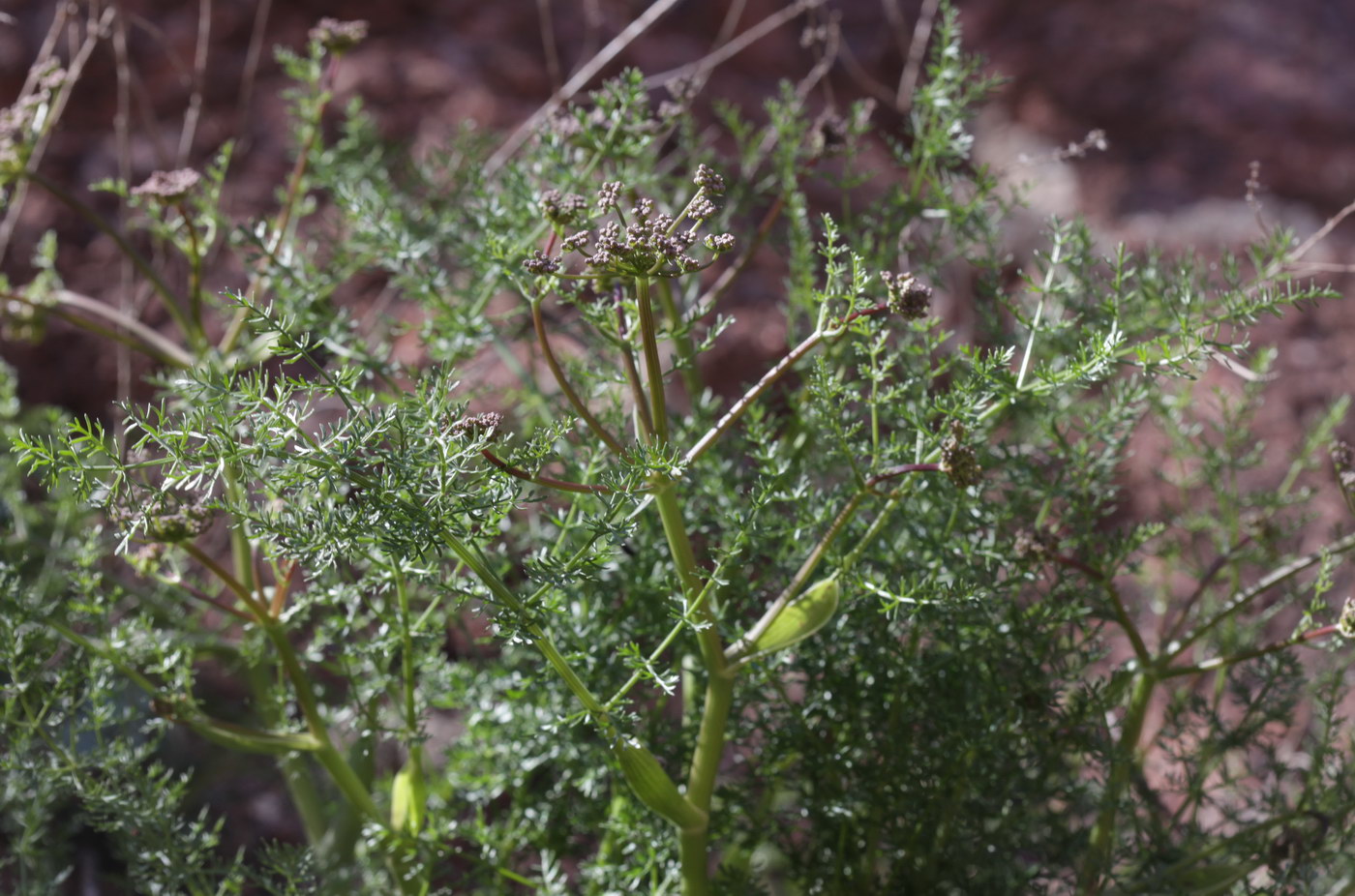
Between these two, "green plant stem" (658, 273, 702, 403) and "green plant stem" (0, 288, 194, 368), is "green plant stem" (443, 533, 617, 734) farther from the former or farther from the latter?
"green plant stem" (0, 288, 194, 368)

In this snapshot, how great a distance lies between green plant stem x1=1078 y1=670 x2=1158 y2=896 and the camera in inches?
19.7

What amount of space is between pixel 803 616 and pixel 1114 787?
0.20 m

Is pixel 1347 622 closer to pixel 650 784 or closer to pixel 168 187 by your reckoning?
pixel 650 784

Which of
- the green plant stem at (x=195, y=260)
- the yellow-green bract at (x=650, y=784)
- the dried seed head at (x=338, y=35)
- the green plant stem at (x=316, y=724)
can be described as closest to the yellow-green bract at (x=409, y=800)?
the green plant stem at (x=316, y=724)

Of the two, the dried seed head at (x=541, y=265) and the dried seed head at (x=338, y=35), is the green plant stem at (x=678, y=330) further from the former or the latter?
the dried seed head at (x=338, y=35)

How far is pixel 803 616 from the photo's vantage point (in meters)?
0.40

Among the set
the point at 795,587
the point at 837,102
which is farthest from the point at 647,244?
the point at 837,102

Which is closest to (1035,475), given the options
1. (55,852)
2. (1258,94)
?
(55,852)

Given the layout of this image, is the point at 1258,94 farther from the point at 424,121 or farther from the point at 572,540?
the point at 572,540

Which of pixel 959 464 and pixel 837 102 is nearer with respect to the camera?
pixel 959 464

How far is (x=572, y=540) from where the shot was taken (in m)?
0.52

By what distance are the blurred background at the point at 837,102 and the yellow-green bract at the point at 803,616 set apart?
1.87ft

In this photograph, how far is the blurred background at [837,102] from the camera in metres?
0.98

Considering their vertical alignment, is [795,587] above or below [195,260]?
below
